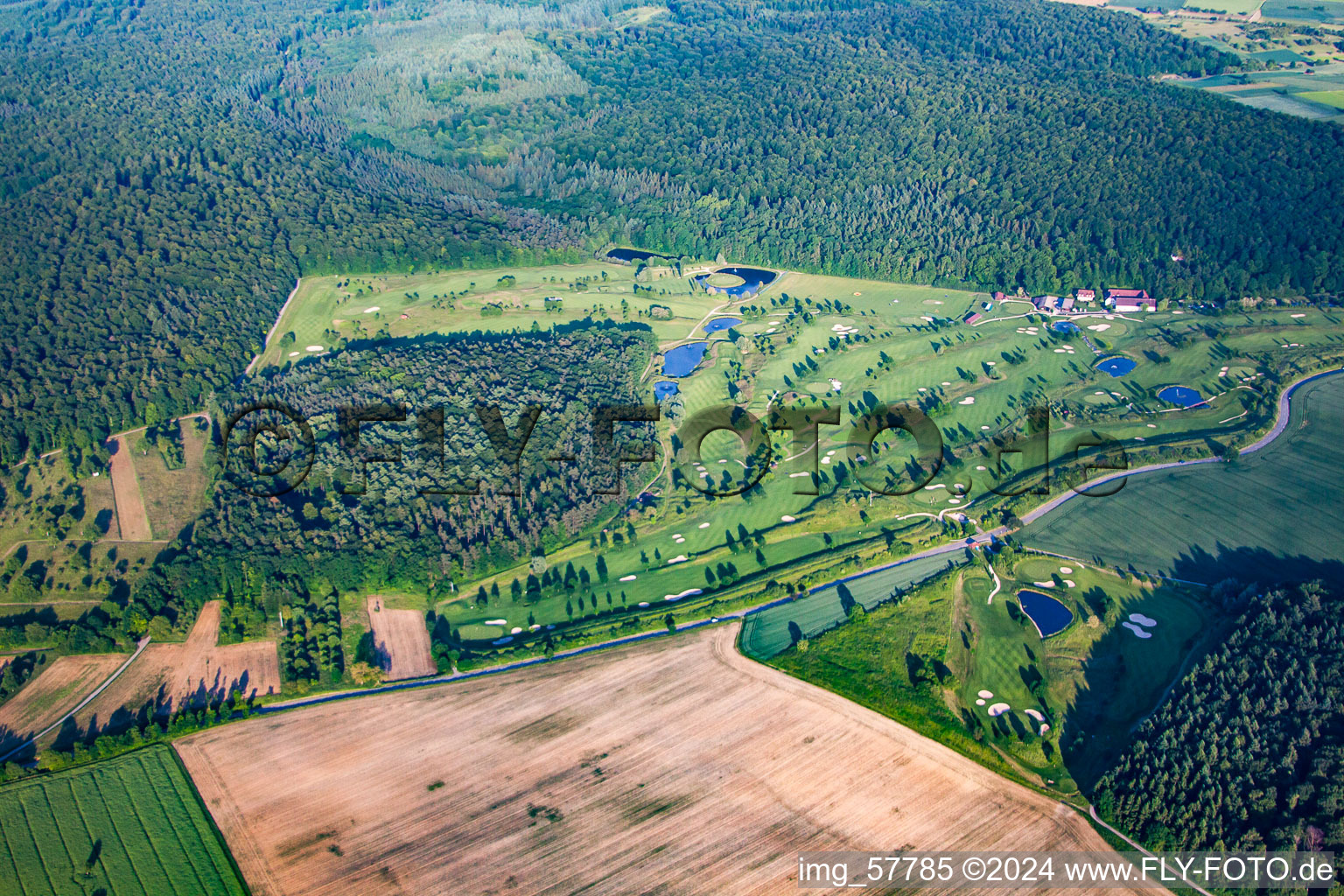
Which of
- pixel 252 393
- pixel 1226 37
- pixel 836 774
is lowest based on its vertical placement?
pixel 836 774

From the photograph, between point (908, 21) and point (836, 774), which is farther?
point (908, 21)

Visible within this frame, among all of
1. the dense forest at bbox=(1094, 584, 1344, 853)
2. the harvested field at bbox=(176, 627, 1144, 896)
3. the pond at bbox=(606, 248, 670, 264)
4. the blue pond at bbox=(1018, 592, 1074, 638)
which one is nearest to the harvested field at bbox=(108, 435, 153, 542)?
the harvested field at bbox=(176, 627, 1144, 896)

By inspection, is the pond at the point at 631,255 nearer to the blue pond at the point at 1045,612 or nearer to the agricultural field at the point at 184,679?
the blue pond at the point at 1045,612

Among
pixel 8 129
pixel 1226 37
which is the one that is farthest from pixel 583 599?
pixel 1226 37

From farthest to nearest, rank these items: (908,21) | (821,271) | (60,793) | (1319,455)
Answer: (908,21), (821,271), (1319,455), (60,793)

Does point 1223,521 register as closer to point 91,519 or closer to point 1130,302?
point 1130,302

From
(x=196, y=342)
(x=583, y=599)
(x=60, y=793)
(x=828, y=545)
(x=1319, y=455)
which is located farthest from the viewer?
(x=196, y=342)

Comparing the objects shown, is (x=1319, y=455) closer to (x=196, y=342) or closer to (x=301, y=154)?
(x=196, y=342)

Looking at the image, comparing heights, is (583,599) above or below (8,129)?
below
